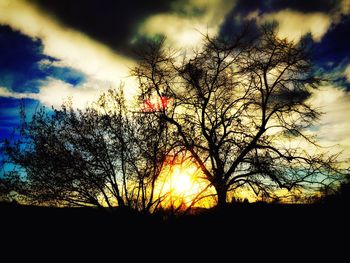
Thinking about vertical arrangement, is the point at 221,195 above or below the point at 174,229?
above

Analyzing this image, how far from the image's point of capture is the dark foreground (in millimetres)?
9367

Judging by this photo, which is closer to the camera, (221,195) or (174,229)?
(174,229)

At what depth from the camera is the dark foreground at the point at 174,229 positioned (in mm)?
9367

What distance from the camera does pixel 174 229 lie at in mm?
10961

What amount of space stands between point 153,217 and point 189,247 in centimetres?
186

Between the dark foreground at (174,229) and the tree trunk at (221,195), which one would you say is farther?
the tree trunk at (221,195)

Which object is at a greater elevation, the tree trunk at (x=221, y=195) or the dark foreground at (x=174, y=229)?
the tree trunk at (x=221, y=195)

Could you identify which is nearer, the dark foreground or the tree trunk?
the dark foreground

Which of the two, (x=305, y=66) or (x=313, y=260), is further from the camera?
(x=305, y=66)

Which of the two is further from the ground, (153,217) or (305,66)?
(305,66)

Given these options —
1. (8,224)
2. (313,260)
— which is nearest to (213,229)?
(313,260)

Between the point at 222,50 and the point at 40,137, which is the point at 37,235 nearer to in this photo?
the point at 40,137

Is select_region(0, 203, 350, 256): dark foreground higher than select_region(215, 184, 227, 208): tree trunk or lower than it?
lower

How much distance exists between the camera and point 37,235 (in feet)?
30.1
